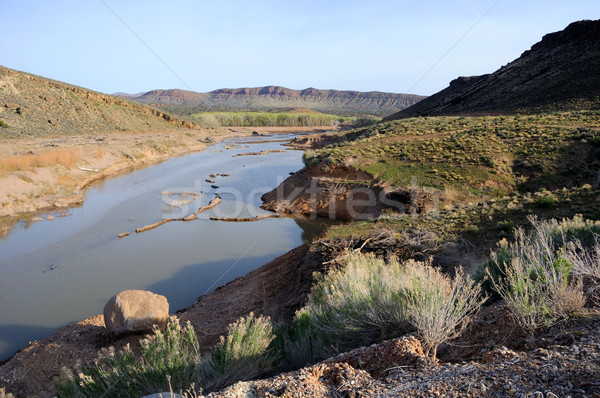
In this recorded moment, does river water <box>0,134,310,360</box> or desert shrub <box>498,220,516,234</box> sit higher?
desert shrub <box>498,220,516,234</box>

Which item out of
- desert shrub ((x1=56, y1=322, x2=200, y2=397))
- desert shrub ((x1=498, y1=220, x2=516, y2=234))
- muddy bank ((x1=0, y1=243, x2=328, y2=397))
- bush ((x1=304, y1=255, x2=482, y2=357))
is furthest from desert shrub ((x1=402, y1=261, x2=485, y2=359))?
desert shrub ((x1=498, y1=220, x2=516, y2=234))

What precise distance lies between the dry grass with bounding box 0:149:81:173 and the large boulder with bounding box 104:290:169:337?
22.8 metres

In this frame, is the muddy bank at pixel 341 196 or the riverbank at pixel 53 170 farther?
the riverbank at pixel 53 170

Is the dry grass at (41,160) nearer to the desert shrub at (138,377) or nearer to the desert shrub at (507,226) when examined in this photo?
the desert shrub at (138,377)

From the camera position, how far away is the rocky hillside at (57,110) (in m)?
49.4

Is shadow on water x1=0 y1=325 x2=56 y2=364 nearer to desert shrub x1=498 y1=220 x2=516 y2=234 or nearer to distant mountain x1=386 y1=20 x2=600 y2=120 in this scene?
desert shrub x1=498 y1=220 x2=516 y2=234

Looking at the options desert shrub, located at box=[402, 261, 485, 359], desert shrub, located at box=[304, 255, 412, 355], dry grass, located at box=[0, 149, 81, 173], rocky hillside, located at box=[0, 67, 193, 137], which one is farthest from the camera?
rocky hillside, located at box=[0, 67, 193, 137]

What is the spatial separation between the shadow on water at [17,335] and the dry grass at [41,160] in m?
19.3

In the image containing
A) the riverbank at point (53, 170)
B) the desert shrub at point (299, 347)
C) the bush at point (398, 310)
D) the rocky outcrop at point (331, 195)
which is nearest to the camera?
the bush at point (398, 310)

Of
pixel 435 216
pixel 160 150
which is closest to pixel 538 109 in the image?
pixel 435 216

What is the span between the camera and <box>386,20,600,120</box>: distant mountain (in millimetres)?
34656

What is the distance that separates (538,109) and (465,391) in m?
37.8

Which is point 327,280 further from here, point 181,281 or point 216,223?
point 216,223

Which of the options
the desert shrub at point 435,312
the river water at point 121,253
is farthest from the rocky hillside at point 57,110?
the desert shrub at point 435,312
